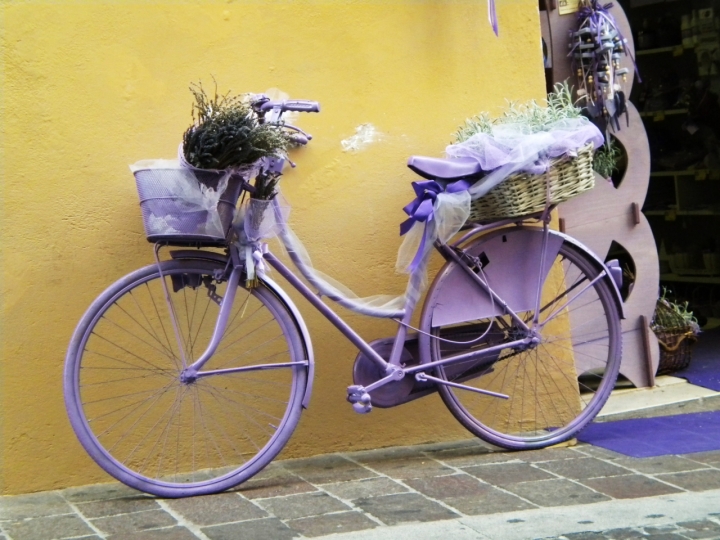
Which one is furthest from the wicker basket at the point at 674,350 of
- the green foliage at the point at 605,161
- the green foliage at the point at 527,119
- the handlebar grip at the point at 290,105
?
the handlebar grip at the point at 290,105

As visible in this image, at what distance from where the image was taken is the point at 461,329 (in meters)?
4.16

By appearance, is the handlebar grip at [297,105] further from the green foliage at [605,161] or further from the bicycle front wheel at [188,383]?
the green foliage at [605,161]

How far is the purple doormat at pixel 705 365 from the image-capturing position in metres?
5.37

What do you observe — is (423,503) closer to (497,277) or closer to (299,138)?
(497,277)

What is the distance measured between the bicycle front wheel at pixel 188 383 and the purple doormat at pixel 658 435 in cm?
147

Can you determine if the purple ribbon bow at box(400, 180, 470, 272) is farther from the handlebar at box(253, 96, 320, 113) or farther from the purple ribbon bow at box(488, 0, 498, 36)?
the purple ribbon bow at box(488, 0, 498, 36)

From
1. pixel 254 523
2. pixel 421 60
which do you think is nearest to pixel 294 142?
pixel 421 60

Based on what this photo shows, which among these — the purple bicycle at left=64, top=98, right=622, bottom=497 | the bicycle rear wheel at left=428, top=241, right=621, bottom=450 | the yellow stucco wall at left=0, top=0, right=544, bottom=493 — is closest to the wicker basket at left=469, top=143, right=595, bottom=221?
the purple bicycle at left=64, top=98, right=622, bottom=497

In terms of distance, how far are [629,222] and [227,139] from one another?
254cm

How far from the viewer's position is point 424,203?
12.6 ft

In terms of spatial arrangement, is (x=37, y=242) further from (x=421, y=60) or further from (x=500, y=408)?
→ (x=500, y=408)

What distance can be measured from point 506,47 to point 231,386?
6.36ft

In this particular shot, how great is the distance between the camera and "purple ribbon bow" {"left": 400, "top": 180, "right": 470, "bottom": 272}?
151 inches

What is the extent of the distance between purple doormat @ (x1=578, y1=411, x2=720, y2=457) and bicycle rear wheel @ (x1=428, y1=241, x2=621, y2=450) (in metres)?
0.17
